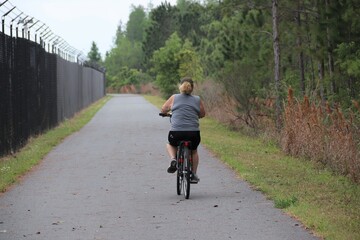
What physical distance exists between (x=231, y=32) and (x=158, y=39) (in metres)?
59.3

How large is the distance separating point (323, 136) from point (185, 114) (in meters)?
5.11

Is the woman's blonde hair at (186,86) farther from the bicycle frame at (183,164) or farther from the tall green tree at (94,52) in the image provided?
the tall green tree at (94,52)

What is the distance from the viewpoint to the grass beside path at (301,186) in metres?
8.30

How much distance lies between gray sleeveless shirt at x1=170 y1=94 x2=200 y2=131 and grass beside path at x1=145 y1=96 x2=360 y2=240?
53.9 inches

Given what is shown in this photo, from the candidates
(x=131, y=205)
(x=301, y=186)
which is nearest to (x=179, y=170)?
(x=131, y=205)

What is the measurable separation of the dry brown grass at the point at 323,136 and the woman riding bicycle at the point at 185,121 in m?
2.94

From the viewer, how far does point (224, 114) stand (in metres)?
29.1

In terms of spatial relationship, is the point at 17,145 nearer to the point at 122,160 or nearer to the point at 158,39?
the point at 122,160

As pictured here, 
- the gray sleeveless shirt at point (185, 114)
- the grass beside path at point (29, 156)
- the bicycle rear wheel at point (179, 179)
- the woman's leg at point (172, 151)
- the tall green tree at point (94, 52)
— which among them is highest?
the tall green tree at point (94, 52)

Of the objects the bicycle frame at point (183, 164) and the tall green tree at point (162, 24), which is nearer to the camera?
the bicycle frame at point (183, 164)

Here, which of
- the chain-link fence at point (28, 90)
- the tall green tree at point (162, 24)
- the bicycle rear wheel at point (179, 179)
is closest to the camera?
the bicycle rear wheel at point (179, 179)

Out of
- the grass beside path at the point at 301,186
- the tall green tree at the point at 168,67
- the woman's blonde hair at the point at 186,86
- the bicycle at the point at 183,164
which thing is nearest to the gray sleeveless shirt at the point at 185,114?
the woman's blonde hair at the point at 186,86

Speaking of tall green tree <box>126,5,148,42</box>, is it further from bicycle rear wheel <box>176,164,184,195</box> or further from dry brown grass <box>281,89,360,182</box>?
bicycle rear wheel <box>176,164,184,195</box>

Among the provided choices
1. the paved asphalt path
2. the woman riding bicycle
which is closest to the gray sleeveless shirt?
the woman riding bicycle
